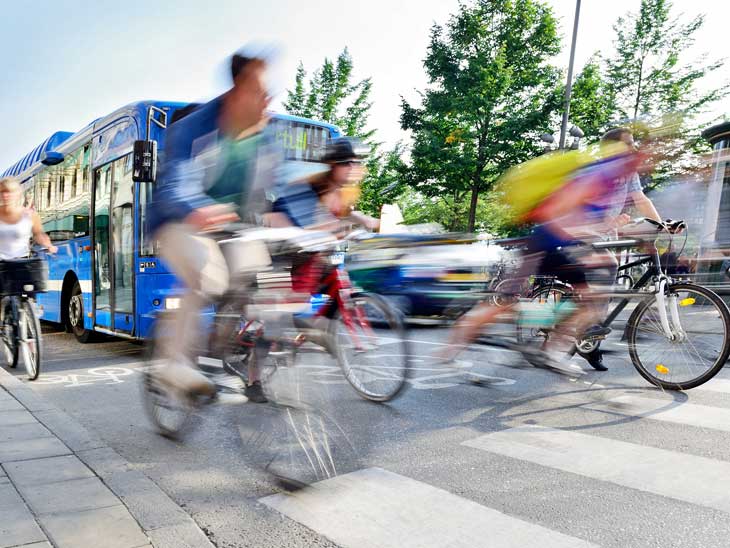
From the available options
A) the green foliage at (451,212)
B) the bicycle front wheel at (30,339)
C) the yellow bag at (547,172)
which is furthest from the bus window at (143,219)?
the green foliage at (451,212)

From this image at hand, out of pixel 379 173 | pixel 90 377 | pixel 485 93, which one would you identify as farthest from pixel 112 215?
pixel 379 173

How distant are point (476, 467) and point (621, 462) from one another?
0.81m

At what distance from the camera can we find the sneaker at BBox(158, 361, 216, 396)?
135 inches

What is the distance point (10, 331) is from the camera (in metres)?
6.64

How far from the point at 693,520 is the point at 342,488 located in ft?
5.18

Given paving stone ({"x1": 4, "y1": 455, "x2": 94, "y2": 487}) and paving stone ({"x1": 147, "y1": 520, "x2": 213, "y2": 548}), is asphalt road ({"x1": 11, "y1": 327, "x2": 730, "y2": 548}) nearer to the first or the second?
paving stone ({"x1": 147, "y1": 520, "x2": 213, "y2": 548})

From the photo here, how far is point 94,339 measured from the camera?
948 cm

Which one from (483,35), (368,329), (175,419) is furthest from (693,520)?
(483,35)

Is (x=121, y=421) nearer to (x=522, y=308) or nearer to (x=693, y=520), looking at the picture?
(x=522, y=308)

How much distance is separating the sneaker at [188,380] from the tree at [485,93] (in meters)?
22.0

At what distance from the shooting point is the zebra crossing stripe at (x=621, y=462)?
10.2 ft

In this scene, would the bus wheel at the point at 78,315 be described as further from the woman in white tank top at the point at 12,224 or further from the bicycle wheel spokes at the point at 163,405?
the bicycle wheel spokes at the point at 163,405

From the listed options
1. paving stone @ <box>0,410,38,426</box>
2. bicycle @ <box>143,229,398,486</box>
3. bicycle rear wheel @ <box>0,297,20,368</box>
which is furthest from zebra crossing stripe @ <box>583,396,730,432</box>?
bicycle rear wheel @ <box>0,297,20,368</box>

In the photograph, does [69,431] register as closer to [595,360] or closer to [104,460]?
[104,460]
